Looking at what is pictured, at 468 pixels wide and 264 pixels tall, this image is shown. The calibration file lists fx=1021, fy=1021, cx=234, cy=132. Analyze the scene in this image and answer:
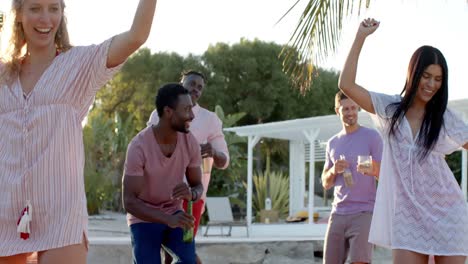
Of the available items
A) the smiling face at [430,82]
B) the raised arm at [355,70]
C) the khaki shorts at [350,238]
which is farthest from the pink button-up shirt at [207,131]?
the smiling face at [430,82]

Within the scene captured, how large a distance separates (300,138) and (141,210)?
85.4 feet

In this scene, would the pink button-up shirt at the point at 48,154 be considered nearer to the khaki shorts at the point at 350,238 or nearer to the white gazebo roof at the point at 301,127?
the khaki shorts at the point at 350,238

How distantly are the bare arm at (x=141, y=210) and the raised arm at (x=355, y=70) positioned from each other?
4.57 feet

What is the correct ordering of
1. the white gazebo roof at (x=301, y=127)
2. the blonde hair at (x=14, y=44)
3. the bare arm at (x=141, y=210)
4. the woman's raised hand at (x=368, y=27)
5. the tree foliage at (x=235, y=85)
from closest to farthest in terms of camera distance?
the blonde hair at (x=14, y=44) → the woman's raised hand at (x=368, y=27) → the bare arm at (x=141, y=210) → the white gazebo roof at (x=301, y=127) → the tree foliage at (x=235, y=85)

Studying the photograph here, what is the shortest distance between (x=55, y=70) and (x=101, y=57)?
0.63 ft

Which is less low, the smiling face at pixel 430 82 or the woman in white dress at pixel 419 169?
Result: the smiling face at pixel 430 82

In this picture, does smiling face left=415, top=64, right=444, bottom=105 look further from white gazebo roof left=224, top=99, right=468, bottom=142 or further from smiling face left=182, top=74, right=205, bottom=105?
white gazebo roof left=224, top=99, right=468, bottom=142

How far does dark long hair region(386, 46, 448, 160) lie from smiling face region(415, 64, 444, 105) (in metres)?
0.02

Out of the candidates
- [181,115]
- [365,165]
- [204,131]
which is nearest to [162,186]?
[181,115]

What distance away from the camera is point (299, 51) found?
894 cm

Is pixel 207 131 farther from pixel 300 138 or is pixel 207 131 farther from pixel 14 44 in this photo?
pixel 300 138

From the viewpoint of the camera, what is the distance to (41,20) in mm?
3986

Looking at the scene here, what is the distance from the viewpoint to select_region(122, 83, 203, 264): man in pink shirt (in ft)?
21.9

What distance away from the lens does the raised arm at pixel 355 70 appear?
232 inches
